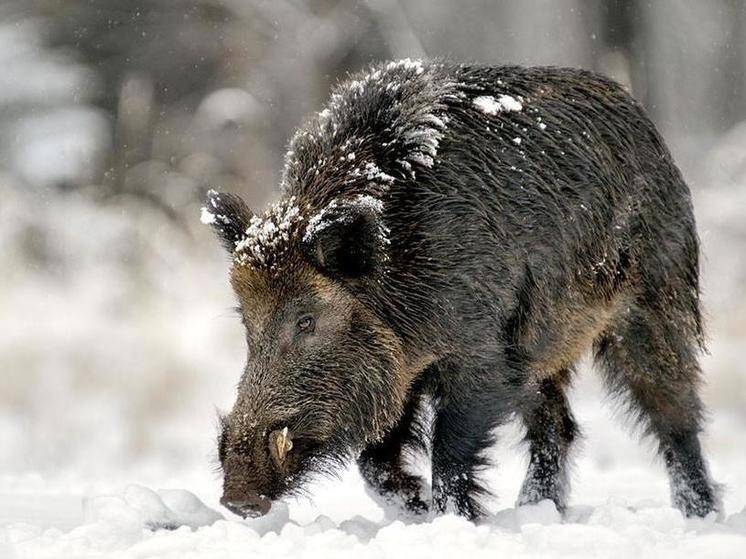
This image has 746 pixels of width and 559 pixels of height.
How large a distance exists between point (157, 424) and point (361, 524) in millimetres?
3940

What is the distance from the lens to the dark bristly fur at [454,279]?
14.8 feet

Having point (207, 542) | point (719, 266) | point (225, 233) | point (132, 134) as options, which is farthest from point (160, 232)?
point (207, 542)

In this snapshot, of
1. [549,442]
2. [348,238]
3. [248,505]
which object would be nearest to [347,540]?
[248,505]

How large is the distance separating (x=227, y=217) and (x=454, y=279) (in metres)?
0.91

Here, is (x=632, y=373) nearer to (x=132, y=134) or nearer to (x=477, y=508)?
(x=477, y=508)

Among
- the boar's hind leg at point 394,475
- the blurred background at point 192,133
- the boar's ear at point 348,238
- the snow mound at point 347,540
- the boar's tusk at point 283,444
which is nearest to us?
the snow mound at point 347,540

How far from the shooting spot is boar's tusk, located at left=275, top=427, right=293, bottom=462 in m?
4.21

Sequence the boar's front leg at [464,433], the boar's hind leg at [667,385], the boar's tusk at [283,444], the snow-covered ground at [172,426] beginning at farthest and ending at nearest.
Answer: the boar's hind leg at [667,385] → the boar's front leg at [464,433] → the boar's tusk at [283,444] → the snow-covered ground at [172,426]

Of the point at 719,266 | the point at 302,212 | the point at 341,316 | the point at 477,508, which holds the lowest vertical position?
the point at 477,508

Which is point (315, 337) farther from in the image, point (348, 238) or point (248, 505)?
point (248, 505)

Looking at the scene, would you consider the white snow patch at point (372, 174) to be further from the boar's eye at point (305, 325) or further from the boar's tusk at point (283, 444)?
the boar's tusk at point (283, 444)

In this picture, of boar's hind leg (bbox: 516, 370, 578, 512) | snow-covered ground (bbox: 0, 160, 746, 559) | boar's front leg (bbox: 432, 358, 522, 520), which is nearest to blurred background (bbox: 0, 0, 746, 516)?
snow-covered ground (bbox: 0, 160, 746, 559)

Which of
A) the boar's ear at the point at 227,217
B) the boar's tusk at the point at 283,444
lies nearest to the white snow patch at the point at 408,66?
the boar's ear at the point at 227,217

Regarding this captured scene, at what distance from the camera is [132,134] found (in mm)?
10852
